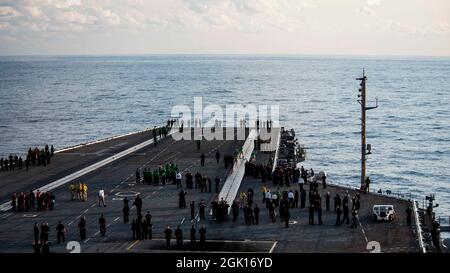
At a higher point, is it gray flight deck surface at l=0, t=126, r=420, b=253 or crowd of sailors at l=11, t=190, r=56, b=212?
crowd of sailors at l=11, t=190, r=56, b=212

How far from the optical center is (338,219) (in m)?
33.4

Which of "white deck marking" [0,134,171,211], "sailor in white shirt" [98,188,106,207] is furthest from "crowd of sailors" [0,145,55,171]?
"sailor in white shirt" [98,188,106,207]

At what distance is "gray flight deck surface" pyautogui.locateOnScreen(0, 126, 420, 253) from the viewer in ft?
96.5

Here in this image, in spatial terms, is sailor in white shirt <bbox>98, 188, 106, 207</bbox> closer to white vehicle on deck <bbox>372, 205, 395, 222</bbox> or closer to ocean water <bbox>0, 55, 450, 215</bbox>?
white vehicle on deck <bbox>372, 205, 395, 222</bbox>

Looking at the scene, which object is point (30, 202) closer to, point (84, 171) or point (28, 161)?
point (84, 171)


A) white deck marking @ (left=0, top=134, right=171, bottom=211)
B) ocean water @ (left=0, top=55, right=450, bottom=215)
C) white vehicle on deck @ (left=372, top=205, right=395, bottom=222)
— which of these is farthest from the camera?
ocean water @ (left=0, top=55, right=450, bottom=215)

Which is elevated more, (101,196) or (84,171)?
(101,196)

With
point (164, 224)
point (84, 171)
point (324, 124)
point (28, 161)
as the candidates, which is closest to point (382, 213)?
point (164, 224)

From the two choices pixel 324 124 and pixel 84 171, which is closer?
pixel 84 171

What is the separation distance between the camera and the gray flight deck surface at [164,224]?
29.4m

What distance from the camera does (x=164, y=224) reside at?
3366 centimetres

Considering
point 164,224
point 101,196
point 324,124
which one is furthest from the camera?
point 324,124

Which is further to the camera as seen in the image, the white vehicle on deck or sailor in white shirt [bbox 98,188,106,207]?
sailor in white shirt [bbox 98,188,106,207]

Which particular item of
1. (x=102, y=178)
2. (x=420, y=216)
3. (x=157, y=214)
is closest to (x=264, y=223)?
(x=157, y=214)
